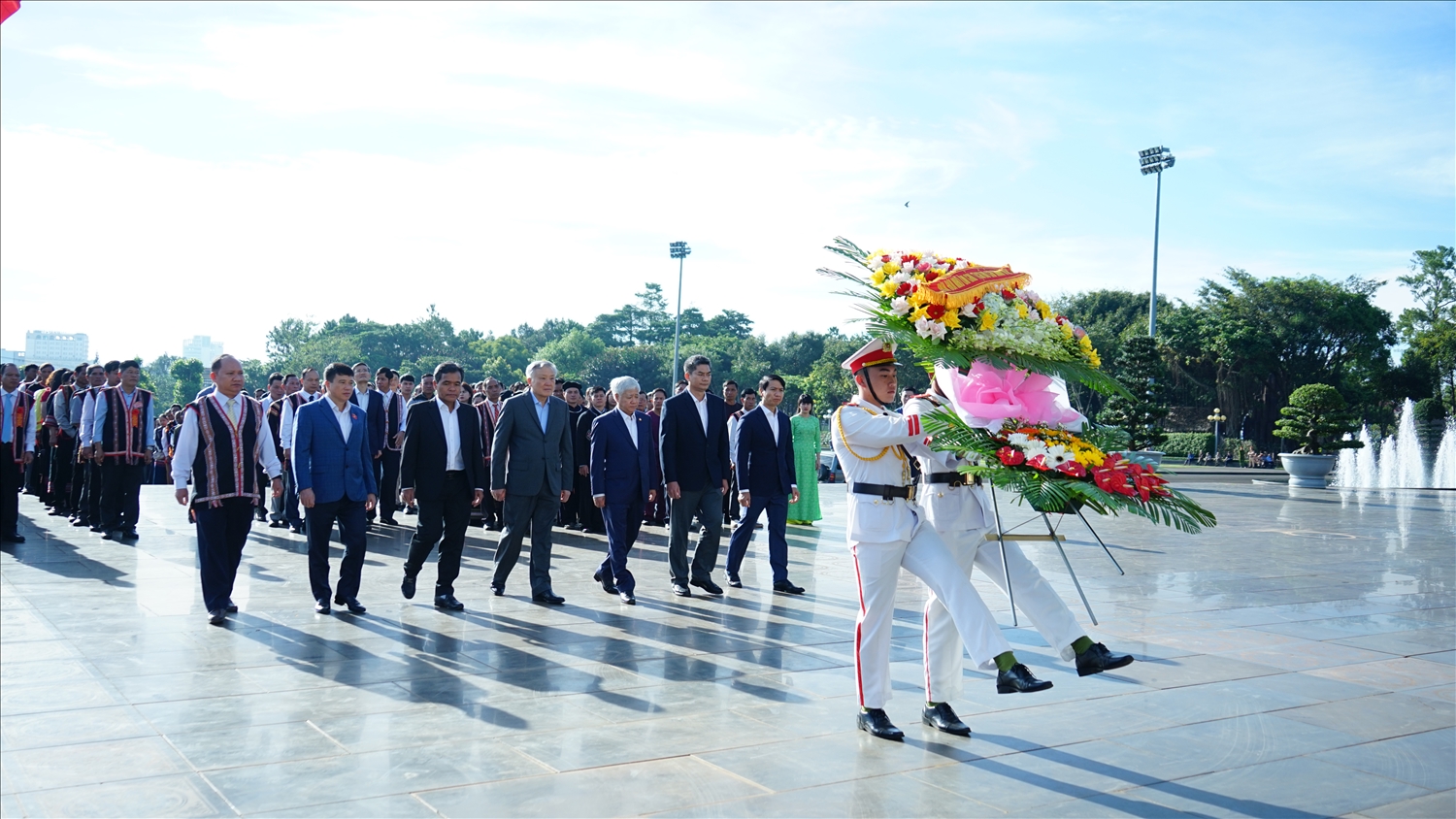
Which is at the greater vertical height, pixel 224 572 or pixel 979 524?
pixel 979 524

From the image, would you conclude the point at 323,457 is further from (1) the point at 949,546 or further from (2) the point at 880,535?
(1) the point at 949,546

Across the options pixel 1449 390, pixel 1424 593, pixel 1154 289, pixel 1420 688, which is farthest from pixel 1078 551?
pixel 1449 390

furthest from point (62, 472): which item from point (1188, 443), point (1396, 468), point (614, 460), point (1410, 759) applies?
point (1188, 443)

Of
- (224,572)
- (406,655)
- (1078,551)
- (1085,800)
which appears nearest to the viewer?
(1085,800)

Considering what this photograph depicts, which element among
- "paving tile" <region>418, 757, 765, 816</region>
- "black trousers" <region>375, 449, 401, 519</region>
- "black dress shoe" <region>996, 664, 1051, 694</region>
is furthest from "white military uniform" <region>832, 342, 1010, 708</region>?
"black trousers" <region>375, 449, 401, 519</region>

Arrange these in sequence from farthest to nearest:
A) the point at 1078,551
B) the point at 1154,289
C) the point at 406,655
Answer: the point at 1154,289, the point at 1078,551, the point at 406,655

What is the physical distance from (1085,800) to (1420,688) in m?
3.17

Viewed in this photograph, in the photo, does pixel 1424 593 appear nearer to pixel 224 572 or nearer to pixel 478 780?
pixel 478 780

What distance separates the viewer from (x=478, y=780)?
4.30 metres

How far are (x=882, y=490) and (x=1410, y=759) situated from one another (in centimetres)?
255

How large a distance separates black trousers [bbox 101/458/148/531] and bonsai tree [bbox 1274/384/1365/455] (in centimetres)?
2584

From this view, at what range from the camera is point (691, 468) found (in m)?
9.05

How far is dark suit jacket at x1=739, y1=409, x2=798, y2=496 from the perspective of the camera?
9.37 metres

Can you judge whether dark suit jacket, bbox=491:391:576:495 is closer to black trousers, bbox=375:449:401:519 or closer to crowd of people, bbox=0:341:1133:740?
crowd of people, bbox=0:341:1133:740
